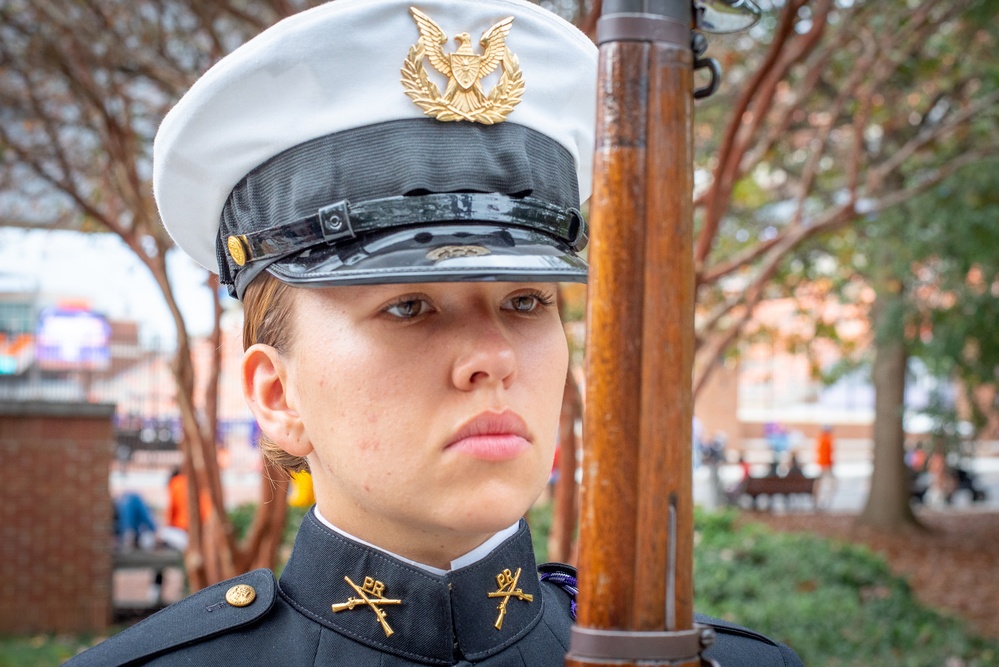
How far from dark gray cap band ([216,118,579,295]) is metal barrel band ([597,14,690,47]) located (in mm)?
397

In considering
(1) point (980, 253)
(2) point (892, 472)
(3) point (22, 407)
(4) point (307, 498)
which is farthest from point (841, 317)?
(3) point (22, 407)

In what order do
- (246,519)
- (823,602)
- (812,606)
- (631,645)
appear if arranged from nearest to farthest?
(631,645) < (812,606) < (823,602) < (246,519)

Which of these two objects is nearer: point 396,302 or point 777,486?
point 396,302

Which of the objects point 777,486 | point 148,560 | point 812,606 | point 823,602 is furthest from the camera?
point 777,486

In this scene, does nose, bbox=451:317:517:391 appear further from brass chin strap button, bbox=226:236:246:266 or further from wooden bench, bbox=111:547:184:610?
wooden bench, bbox=111:547:184:610

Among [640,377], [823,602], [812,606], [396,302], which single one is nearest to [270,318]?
[396,302]

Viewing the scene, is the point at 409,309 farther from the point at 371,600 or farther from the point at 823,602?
the point at 823,602

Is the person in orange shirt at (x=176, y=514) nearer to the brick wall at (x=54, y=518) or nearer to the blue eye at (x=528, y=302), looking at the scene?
the brick wall at (x=54, y=518)

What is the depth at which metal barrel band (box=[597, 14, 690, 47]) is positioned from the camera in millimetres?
866

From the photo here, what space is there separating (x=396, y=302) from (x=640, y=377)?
410 mm

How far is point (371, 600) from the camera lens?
1.30 m

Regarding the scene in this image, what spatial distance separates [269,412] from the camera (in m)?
1.35

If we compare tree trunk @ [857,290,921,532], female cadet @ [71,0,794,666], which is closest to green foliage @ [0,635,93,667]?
female cadet @ [71,0,794,666]

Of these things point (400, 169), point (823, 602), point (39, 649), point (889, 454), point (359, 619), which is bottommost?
point (39, 649)
